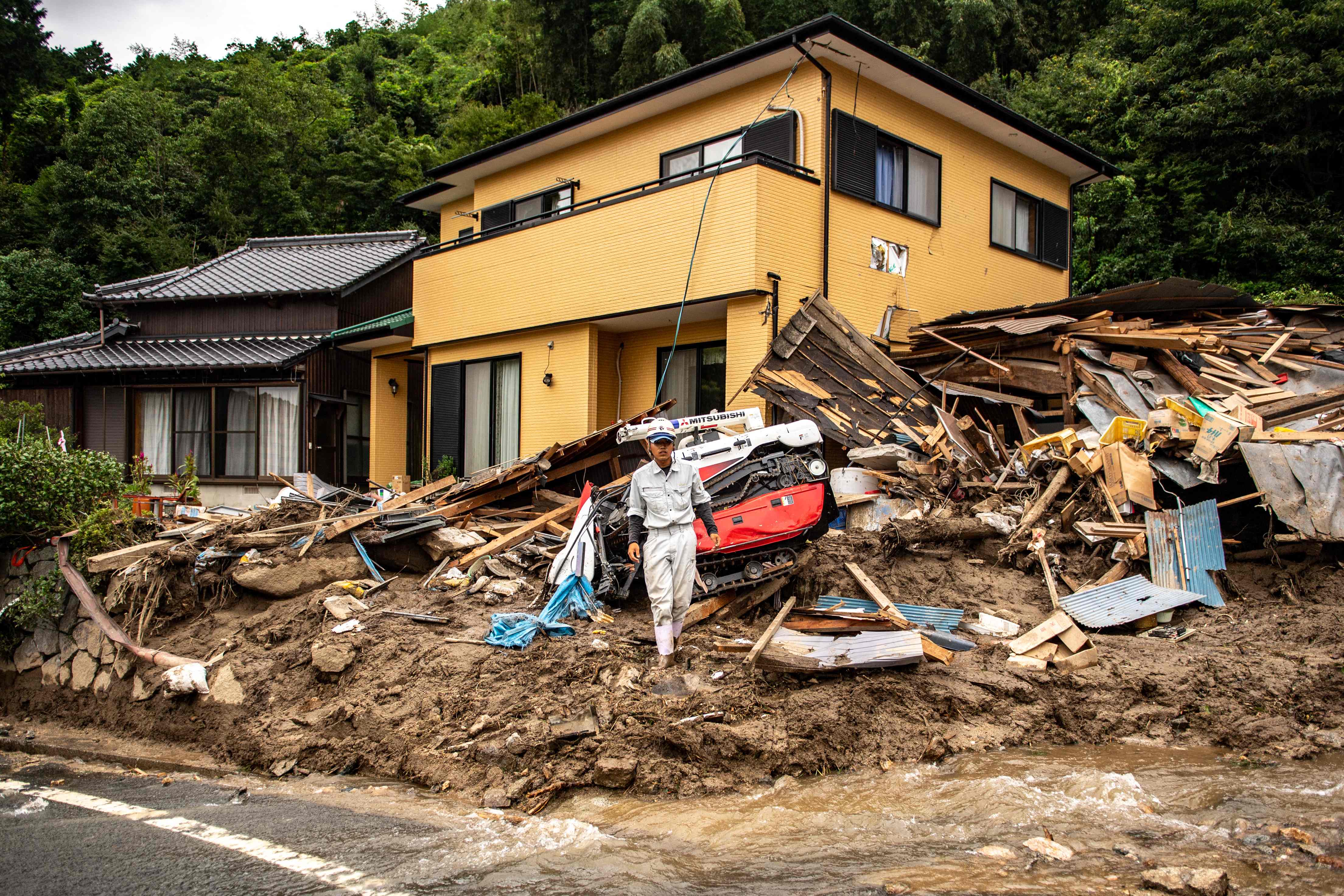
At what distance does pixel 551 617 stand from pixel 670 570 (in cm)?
167

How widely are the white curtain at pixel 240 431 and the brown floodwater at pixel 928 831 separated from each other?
47.5 ft

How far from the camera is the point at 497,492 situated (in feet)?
39.1

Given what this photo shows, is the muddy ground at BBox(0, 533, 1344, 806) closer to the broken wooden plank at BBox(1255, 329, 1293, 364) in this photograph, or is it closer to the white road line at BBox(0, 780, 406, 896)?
the white road line at BBox(0, 780, 406, 896)

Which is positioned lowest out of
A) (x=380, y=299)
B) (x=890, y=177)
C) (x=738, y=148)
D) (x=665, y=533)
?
(x=665, y=533)

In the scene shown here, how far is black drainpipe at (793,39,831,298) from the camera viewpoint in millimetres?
12180

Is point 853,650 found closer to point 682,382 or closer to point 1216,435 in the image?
point 1216,435

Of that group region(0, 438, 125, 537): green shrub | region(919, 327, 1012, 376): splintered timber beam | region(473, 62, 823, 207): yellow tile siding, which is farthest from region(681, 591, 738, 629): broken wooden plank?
region(0, 438, 125, 537): green shrub

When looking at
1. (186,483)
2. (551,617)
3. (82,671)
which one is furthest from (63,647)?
(551,617)

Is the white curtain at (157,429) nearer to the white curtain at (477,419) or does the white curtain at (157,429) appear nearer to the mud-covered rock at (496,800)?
the white curtain at (477,419)

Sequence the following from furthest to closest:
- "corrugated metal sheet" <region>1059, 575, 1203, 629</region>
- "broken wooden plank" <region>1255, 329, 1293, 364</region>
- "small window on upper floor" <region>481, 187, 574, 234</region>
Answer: "small window on upper floor" <region>481, 187, 574, 234</region>
"broken wooden plank" <region>1255, 329, 1293, 364</region>
"corrugated metal sheet" <region>1059, 575, 1203, 629</region>

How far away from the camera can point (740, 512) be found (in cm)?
817

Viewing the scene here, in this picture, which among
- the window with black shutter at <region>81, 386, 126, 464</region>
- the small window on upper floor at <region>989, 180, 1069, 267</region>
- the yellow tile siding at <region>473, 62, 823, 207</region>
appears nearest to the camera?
the yellow tile siding at <region>473, 62, 823, 207</region>

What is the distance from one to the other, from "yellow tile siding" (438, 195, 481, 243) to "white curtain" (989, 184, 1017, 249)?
10156mm

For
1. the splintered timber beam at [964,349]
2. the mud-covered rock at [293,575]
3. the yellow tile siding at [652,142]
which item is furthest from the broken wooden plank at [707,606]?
the yellow tile siding at [652,142]
